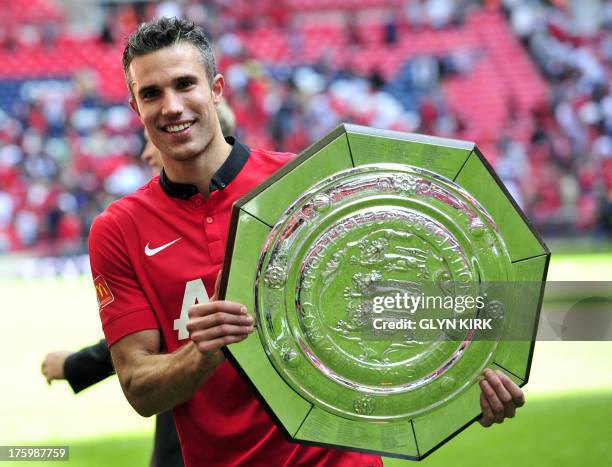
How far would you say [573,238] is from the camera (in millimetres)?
15312

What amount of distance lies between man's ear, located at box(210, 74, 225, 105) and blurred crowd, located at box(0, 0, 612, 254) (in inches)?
491

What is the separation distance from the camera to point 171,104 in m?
2.21

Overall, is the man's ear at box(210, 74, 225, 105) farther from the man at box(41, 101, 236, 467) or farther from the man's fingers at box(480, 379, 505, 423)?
the man's fingers at box(480, 379, 505, 423)

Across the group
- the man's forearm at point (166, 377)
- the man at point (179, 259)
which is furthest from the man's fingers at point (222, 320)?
the man at point (179, 259)

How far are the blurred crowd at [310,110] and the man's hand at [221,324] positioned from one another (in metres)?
13.2

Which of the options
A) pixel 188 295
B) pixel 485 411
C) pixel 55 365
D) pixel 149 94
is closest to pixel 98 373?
pixel 55 365

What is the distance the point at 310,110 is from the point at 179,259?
15539 mm

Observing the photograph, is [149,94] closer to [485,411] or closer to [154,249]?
[154,249]

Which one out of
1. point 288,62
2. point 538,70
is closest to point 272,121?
point 288,62

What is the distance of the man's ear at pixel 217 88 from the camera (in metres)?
2.41

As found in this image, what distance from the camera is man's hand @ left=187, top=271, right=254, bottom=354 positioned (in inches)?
70.9

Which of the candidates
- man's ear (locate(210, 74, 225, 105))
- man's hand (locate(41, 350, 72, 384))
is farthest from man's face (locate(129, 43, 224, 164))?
man's hand (locate(41, 350, 72, 384))

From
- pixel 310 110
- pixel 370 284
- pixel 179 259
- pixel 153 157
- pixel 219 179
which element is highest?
pixel 310 110

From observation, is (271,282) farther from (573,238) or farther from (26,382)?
(573,238)
